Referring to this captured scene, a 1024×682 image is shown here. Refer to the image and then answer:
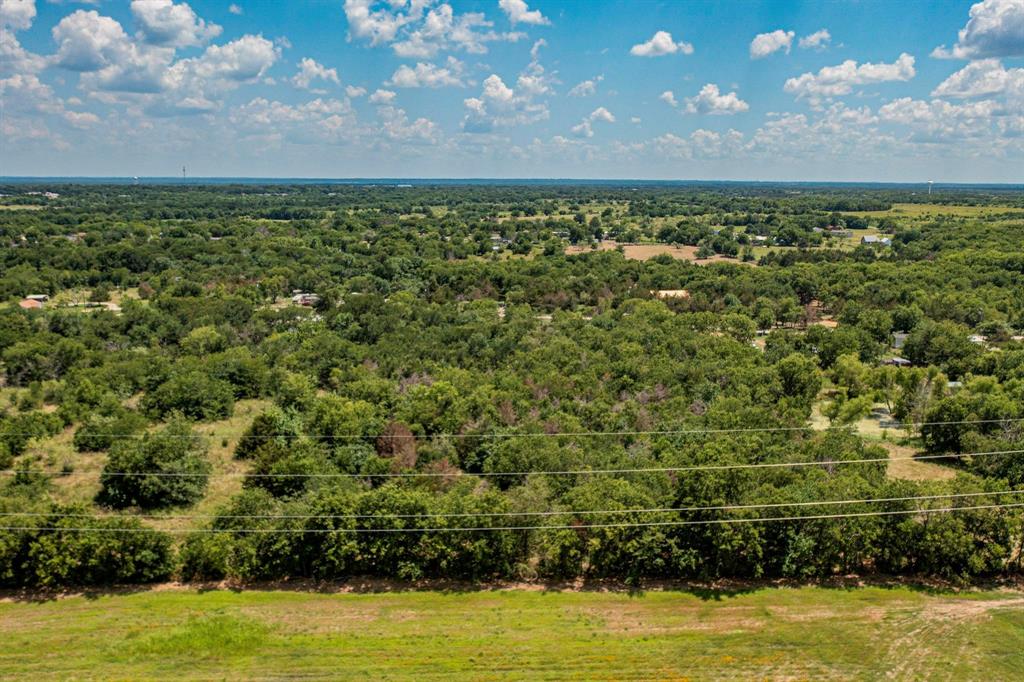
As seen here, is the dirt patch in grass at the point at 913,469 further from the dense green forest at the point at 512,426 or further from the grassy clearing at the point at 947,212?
the grassy clearing at the point at 947,212

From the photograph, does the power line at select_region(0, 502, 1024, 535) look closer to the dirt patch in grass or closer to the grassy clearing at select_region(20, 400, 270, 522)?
the grassy clearing at select_region(20, 400, 270, 522)

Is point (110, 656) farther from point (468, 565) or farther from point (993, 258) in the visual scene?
point (993, 258)

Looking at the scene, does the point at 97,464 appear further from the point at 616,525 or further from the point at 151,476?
the point at 616,525

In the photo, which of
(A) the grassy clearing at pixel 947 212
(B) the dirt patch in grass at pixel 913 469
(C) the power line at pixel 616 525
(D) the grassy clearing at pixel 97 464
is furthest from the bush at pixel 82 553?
(A) the grassy clearing at pixel 947 212

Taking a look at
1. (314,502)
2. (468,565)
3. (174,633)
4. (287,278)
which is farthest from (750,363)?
(287,278)

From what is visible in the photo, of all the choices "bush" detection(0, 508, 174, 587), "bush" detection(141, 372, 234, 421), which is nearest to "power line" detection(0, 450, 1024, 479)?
"bush" detection(0, 508, 174, 587)

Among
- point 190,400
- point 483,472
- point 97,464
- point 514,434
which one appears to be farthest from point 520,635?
point 190,400
